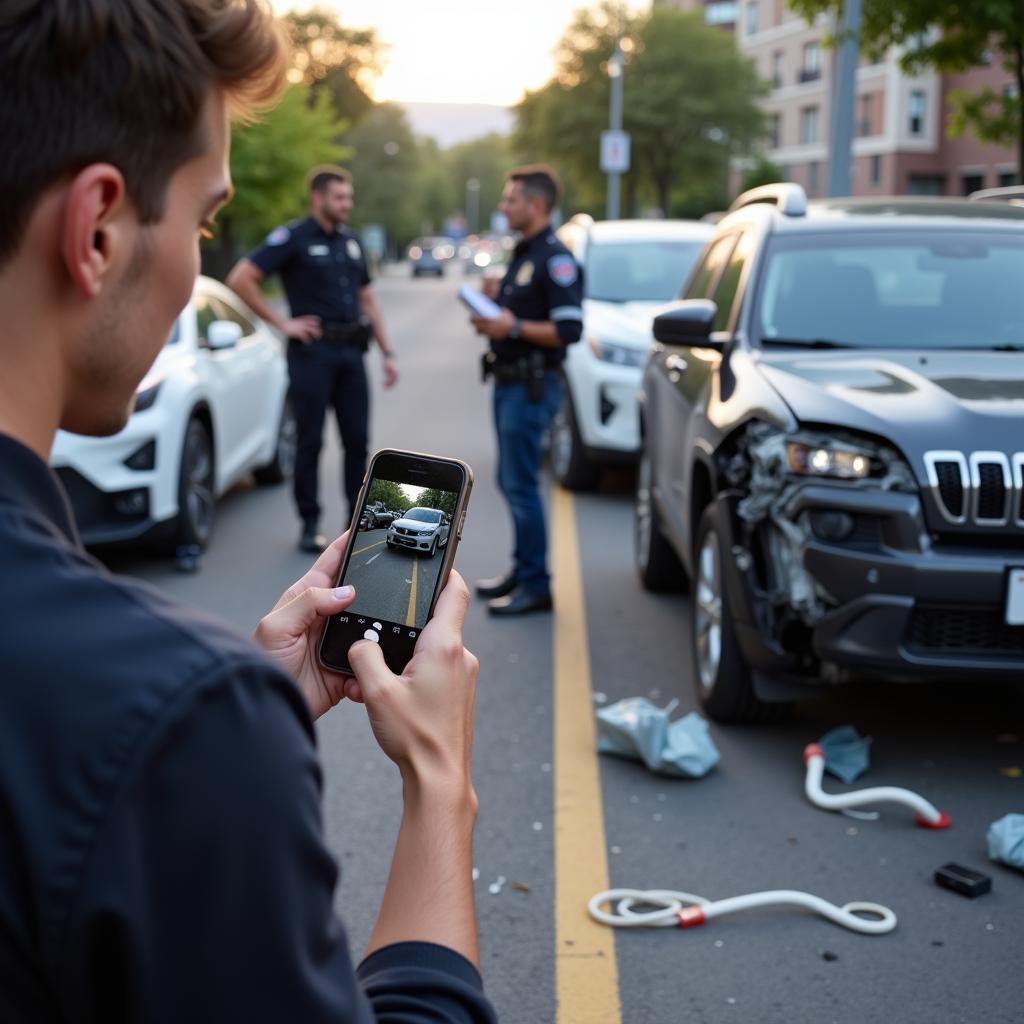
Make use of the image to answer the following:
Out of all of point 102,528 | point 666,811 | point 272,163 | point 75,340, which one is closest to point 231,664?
point 75,340

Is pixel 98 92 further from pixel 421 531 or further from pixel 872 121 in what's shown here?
pixel 872 121

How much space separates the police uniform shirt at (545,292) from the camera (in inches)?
276

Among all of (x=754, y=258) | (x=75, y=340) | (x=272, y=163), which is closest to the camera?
(x=75, y=340)

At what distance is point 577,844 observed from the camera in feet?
14.4

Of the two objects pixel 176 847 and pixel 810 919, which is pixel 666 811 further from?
pixel 176 847

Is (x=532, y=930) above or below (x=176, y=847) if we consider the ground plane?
below

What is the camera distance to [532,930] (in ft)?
12.6

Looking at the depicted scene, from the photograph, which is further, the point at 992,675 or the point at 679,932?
the point at 992,675

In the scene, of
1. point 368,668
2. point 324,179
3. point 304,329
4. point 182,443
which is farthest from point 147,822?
point 324,179

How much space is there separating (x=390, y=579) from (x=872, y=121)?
65887 millimetres

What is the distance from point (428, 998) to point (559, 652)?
531 centimetres

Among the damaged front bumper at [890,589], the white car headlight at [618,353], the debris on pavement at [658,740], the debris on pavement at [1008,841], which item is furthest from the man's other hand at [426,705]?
the white car headlight at [618,353]

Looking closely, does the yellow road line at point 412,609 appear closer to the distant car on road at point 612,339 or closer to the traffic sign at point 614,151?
the distant car on road at point 612,339

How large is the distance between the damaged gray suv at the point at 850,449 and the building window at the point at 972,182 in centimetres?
5510
